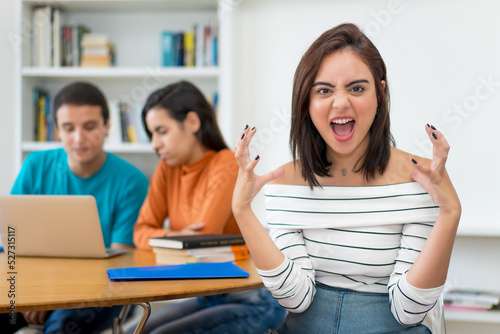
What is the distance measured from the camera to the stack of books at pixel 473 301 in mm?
2621

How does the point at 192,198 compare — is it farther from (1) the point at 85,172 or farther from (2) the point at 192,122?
(1) the point at 85,172

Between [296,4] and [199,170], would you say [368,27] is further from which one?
[199,170]

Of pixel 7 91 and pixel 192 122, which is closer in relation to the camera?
pixel 192 122

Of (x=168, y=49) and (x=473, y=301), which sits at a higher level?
(x=168, y=49)

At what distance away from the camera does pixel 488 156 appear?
273 centimetres

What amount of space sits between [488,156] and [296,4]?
1.37m

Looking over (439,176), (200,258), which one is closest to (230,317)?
(200,258)

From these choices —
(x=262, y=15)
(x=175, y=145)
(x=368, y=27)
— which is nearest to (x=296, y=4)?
(x=262, y=15)

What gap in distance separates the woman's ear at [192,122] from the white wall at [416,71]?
873 millimetres

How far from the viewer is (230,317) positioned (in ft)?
4.99

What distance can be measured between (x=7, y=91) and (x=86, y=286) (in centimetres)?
247

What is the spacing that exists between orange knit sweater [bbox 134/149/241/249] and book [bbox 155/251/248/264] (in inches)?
10.8

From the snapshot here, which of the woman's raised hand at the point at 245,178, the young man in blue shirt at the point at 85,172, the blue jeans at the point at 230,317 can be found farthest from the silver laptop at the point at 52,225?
the woman's raised hand at the point at 245,178

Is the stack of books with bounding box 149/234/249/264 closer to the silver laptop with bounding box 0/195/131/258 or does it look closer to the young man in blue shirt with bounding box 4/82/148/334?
the silver laptop with bounding box 0/195/131/258
